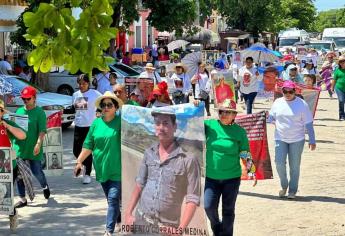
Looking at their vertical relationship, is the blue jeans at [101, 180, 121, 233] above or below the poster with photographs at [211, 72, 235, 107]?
below

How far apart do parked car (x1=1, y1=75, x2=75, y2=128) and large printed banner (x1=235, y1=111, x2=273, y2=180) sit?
7113 millimetres

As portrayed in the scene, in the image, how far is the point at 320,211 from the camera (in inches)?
391

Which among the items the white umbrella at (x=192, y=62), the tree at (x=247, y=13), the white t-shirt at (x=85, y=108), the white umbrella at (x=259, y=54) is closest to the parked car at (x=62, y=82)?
the white umbrella at (x=192, y=62)

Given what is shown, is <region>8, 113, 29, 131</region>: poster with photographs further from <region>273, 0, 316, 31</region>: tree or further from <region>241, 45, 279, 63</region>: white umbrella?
<region>273, 0, 316, 31</region>: tree

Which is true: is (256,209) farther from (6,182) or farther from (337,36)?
(337,36)

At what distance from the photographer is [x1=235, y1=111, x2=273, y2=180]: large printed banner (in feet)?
33.1

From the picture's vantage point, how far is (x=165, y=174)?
7.28 meters

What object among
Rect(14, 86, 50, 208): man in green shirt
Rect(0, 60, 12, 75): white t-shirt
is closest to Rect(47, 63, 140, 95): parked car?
Rect(0, 60, 12, 75): white t-shirt

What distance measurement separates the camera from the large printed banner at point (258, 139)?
10095mm

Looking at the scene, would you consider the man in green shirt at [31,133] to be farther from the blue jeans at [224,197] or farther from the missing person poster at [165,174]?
the blue jeans at [224,197]

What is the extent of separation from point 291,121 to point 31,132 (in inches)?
134

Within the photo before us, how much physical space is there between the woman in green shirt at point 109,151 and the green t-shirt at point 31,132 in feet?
6.20

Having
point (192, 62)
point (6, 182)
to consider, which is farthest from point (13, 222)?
point (192, 62)

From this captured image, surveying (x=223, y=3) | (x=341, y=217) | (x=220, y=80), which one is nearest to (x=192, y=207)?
(x=341, y=217)
